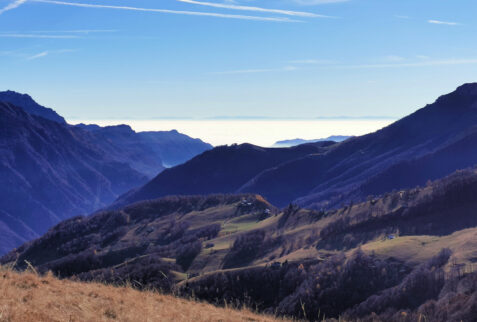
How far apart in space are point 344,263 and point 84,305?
239 feet

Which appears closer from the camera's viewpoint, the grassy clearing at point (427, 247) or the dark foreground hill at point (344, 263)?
the dark foreground hill at point (344, 263)

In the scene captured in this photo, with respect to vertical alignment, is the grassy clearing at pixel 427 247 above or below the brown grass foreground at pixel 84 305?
below

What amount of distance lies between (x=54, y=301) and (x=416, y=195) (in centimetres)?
14918

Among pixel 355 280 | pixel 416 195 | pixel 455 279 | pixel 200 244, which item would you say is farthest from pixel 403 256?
pixel 200 244

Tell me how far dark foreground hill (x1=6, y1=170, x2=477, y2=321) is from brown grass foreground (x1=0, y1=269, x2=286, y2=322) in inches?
156

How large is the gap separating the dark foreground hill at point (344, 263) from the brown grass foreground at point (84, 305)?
397 cm

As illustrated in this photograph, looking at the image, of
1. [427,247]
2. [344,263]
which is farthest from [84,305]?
[427,247]

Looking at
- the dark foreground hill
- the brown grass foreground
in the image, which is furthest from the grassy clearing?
the brown grass foreground

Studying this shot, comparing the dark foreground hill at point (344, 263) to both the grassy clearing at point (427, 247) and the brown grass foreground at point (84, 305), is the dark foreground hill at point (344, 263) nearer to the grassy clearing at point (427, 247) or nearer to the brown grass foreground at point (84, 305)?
the grassy clearing at point (427, 247)

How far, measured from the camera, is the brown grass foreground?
58.6 feet

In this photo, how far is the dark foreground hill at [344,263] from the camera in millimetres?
65375

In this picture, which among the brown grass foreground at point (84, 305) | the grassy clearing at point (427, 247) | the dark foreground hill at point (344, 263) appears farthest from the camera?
the grassy clearing at point (427, 247)

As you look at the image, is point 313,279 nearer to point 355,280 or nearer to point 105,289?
point 355,280

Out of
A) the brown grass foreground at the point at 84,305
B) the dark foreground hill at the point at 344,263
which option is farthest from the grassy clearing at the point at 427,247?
the brown grass foreground at the point at 84,305
